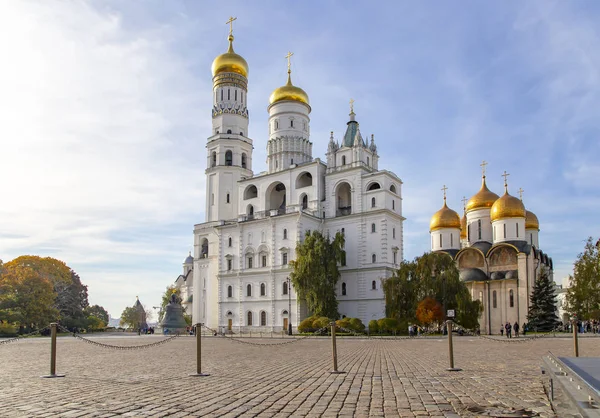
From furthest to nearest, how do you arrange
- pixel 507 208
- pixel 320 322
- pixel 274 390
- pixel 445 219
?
pixel 445 219 → pixel 507 208 → pixel 320 322 → pixel 274 390

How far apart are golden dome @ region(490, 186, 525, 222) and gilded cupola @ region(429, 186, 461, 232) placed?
13.6ft

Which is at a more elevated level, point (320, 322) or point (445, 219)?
point (445, 219)

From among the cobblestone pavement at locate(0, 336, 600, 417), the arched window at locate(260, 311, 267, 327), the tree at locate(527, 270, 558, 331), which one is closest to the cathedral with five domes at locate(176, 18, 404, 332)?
the arched window at locate(260, 311, 267, 327)

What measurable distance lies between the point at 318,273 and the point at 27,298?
84.4ft

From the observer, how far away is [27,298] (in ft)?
165

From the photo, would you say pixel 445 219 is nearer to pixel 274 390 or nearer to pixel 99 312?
pixel 274 390

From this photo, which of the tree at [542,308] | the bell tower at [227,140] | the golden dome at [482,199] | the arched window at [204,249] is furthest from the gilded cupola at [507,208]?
the arched window at [204,249]

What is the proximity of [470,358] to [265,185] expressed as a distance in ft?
141

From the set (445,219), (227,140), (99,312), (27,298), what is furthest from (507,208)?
(99,312)


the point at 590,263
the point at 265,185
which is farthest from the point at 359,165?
the point at 590,263

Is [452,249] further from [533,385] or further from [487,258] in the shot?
[533,385]

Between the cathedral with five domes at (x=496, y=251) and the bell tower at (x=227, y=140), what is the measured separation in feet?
70.2

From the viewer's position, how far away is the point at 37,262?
61.2 meters

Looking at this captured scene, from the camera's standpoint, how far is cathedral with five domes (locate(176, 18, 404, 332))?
50.8 meters
